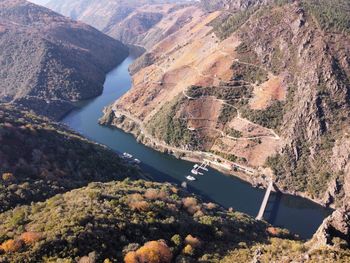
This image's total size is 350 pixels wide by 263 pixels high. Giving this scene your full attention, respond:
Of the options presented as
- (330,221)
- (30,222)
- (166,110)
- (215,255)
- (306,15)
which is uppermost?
(306,15)

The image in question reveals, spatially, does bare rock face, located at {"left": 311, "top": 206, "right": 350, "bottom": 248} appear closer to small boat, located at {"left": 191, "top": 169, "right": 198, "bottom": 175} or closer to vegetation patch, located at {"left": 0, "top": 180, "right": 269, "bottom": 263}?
vegetation patch, located at {"left": 0, "top": 180, "right": 269, "bottom": 263}

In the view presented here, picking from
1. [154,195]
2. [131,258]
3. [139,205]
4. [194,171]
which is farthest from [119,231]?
[194,171]

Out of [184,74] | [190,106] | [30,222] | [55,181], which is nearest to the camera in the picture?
[30,222]

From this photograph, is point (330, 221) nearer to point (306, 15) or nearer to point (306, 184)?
point (306, 184)

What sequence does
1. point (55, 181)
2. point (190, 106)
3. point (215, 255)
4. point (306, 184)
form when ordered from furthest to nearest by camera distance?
1. point (190, 106)
2. point (306, 184)
3. point (55, 181)
4. point (215, 255)

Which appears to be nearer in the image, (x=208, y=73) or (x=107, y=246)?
(x=107, y=246)

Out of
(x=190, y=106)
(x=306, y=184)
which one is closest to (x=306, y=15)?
(x=190, y=106)
